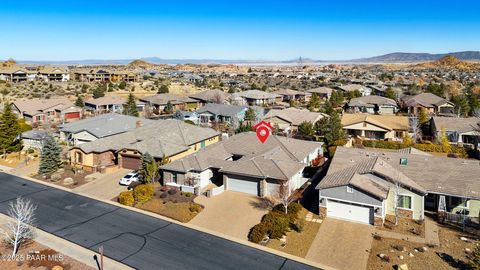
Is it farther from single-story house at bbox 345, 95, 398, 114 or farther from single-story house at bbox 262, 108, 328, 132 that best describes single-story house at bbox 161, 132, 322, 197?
single-story house at bbox 345, 95, 398, 114

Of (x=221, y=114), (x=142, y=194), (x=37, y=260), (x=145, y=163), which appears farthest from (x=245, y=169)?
(x=221, y=114)

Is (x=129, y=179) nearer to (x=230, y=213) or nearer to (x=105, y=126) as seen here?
(x=230, y=213)

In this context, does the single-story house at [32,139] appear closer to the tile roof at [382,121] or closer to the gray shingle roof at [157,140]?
the gray shingle roof at [157,140]

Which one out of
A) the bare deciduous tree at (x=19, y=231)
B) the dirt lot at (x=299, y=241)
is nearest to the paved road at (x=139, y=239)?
the dirt lot at (x=299, y=241)

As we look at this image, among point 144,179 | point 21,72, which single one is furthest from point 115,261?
point 21,72

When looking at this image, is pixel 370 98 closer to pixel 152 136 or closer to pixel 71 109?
pixel 152 136

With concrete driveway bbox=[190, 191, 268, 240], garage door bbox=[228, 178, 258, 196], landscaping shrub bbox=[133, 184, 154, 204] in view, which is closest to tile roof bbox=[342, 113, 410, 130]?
garage door bbox=[228, 178, 258, 196]
